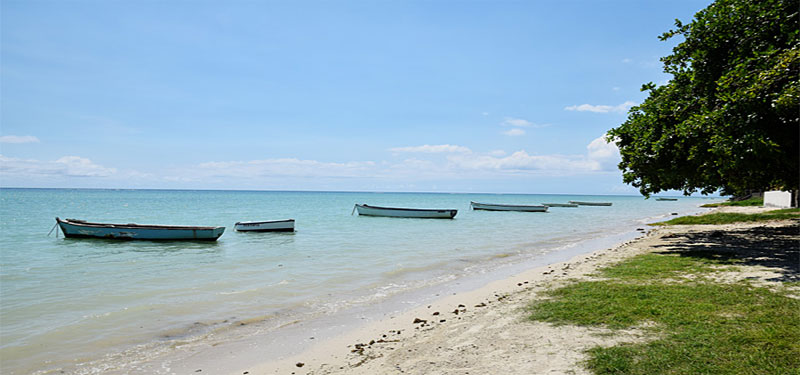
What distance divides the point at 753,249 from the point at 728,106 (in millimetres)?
6359

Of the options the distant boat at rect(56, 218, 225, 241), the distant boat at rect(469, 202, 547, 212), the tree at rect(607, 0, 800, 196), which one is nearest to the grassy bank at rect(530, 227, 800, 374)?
the tree at rect(607, 0, 800, 196)

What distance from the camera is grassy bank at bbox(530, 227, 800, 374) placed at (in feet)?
16.7

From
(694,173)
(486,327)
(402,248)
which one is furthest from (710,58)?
(402,248)

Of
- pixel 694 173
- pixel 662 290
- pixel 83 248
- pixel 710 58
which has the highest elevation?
pixel 710 58

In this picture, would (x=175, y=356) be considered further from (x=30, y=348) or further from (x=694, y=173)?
(x=694, y=173)

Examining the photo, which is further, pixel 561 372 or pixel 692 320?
pixel 692 320

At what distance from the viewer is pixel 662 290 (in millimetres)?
8906

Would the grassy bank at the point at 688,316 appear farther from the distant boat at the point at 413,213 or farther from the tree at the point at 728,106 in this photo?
the distant boat at the point at 413,213

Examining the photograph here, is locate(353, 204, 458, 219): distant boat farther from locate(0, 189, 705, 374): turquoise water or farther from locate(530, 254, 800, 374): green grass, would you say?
locate(530, 254, 800, 374): green grass

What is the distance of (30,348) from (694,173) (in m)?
18.8

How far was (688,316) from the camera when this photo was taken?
6.91m

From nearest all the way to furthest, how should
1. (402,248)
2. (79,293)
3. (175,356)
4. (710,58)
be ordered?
(175,356)
(79,293)
(710,58)
(402,248)

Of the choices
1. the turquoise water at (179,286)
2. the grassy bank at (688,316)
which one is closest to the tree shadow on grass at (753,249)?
the grassy bank at (688,316)

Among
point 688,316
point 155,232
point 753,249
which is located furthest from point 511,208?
point 688,316
